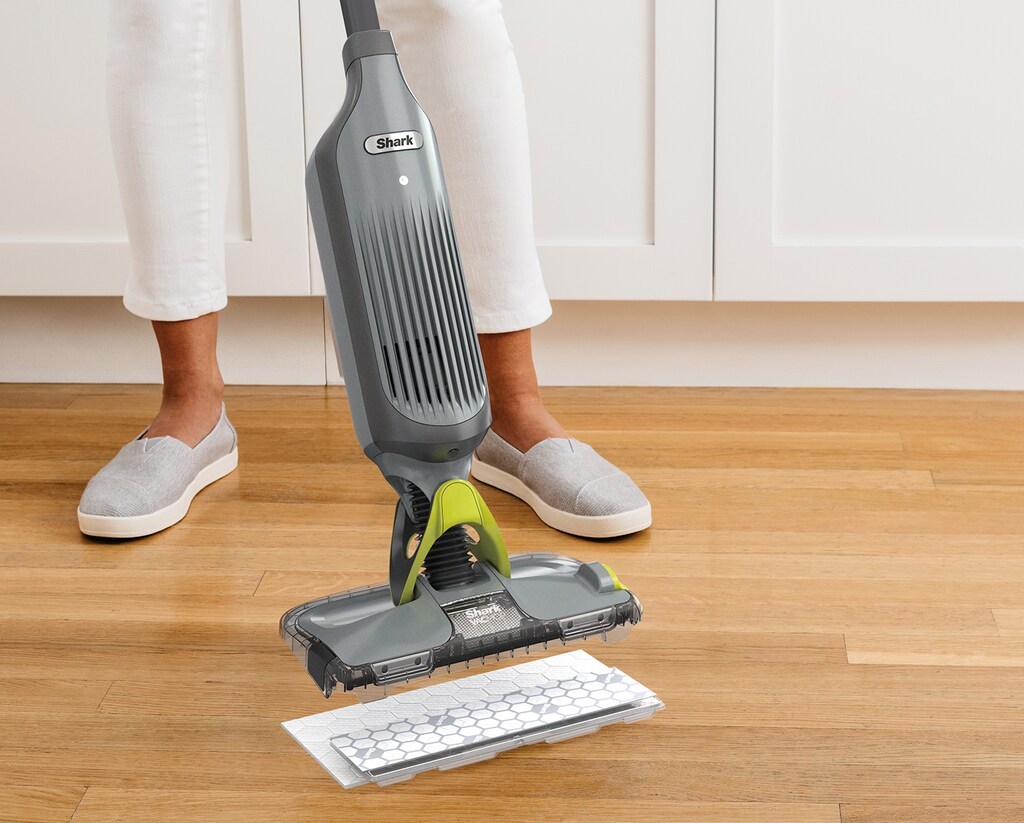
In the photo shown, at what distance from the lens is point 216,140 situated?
1.28 m

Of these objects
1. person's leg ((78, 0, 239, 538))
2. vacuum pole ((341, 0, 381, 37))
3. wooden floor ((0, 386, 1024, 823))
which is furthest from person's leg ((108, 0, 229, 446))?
vacuum pole ((341, 0, 381, 37))

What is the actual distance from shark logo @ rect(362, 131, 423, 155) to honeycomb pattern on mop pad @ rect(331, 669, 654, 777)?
1.16ft

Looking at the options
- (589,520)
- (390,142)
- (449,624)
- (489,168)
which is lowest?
(589,520)

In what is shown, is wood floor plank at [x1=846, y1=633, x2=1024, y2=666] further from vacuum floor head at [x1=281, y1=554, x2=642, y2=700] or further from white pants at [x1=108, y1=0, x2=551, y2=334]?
white pants at [x1=108, y1=0, x2=551, y2=334]

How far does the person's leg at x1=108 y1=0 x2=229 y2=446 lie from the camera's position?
1.20 m

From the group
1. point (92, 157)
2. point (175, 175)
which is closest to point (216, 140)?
point (175, 175)

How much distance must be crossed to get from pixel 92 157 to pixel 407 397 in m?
1.12

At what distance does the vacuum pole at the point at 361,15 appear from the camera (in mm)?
795

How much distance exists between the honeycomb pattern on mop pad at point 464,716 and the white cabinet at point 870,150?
92cm

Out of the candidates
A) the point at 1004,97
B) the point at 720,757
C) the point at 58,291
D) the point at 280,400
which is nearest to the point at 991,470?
the point at 1004,97

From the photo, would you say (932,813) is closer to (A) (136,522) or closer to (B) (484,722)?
(B) (484,722)

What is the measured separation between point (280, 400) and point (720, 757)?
106 cm

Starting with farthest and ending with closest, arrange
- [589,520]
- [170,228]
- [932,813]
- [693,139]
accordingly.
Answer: [693,139]
[170,228]
[589,520]
[932,813]

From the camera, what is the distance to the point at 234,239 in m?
1.68
